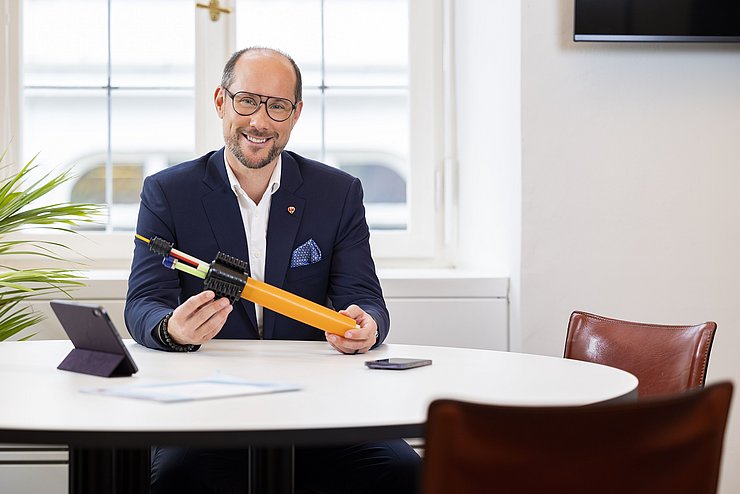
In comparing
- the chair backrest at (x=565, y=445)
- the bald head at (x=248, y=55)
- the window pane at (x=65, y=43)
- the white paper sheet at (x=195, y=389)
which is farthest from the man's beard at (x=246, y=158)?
the chair backrest at (x=565, y=445)

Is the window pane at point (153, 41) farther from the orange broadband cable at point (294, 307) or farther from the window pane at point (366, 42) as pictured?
the orange broadband cable at point (294, 307)

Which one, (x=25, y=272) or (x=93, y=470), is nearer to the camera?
(x=93, y=470)

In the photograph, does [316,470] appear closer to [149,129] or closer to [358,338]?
[358,338]

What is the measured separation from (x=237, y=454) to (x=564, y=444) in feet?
3.76

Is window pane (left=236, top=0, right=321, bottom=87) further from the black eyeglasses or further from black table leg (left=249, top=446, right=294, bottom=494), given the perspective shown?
black table leg (left=249, top=446, right=294, bottom=494)

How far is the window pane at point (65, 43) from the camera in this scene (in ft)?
11.4

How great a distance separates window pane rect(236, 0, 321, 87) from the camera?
11.5ft

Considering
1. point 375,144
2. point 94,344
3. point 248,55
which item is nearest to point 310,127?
point 375,144

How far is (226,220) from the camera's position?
7.50ft

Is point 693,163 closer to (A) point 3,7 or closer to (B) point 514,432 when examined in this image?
(B) point 514,432

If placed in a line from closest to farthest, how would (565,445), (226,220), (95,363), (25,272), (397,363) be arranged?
(565,445)
(95,363)
(397,363)
(226,220)
(25,272)

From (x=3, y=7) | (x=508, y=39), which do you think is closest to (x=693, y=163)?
(x=508, y=39)

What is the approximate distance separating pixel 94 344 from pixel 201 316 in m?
0.24

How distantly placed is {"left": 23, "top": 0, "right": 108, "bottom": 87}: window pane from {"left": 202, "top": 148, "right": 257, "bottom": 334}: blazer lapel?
1385 millimetres
